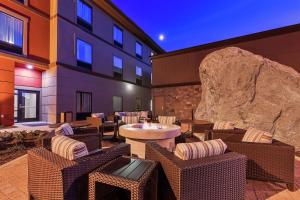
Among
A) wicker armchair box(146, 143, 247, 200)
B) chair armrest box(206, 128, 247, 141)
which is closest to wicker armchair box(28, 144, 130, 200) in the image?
wicker armchair box(146, 143, 247, 200)

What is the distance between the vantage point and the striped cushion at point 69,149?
2338 mm

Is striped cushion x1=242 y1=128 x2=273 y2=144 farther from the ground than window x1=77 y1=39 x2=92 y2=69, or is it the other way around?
window x1=77 y1=39 x2=92 y2=69

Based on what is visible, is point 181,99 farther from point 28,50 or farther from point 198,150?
point 198,150

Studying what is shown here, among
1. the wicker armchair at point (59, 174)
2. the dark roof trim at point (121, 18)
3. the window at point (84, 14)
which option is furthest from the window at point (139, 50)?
the wicker armchair at point (59, 174)

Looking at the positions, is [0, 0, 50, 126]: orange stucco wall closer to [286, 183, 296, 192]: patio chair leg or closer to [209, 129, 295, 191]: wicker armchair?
[209, 129, 295, 191]: wicker armchair

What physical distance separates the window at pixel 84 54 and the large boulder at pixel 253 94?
8.58 meters

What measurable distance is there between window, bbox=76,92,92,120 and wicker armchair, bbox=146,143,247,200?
459 inches

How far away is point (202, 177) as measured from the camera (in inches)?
85.9

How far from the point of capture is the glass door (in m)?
10.8

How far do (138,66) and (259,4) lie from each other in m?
48.0

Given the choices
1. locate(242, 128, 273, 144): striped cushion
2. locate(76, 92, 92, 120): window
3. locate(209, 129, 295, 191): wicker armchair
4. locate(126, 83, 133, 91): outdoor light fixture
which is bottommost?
locate(209, 129, 295, 191): wicker armchair

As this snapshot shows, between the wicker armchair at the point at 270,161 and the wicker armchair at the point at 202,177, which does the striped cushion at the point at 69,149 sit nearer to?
the wicker armchair at the point at 202,177

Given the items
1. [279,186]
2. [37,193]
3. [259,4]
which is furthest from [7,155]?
[259,4]

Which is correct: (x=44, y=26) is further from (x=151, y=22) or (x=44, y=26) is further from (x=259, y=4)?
(x=151, y=22)
